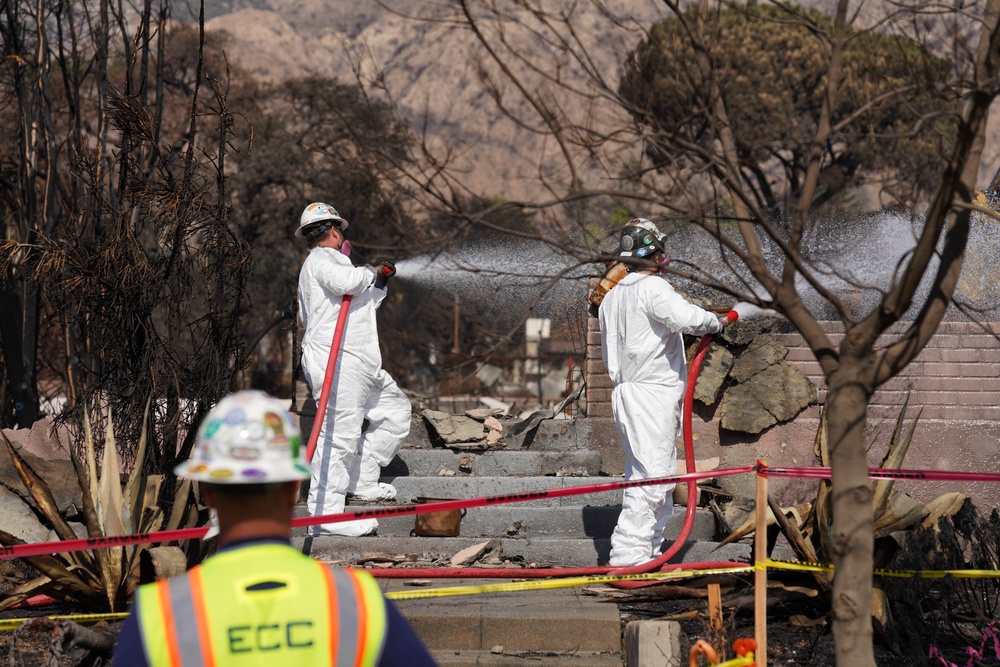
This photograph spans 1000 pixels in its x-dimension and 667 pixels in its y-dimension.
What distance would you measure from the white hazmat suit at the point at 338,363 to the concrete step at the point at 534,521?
31 cm

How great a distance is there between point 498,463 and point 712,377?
1.64 m

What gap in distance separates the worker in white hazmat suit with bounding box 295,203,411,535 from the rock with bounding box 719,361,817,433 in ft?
8.32

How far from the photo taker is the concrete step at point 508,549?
7508 millimetres

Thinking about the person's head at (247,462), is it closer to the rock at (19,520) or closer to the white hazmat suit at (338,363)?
the rock at (19,520)

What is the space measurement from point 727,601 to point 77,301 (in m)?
4.57

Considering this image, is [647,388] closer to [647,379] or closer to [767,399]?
[647,379]

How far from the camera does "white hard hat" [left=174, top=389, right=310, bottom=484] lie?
2.16 m

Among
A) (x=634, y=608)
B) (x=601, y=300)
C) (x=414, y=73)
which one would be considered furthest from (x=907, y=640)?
(x=414, y=73)

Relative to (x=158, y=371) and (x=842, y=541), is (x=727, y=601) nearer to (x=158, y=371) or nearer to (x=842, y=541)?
(x=842, y=541)

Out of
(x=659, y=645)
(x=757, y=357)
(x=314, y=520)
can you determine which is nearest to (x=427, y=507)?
(x=314, y=520)

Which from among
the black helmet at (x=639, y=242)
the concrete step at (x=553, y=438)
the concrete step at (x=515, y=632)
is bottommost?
the concrete step at (x=515, y=632)

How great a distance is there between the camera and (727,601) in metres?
6.07

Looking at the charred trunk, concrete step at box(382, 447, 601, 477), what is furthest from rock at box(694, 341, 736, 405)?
the charred trunk

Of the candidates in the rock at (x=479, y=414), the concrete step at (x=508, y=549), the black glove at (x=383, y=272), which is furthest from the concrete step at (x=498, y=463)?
the black glove at (x=383, y=272)
